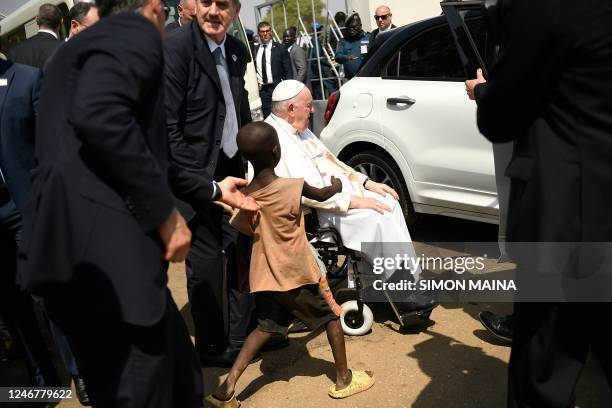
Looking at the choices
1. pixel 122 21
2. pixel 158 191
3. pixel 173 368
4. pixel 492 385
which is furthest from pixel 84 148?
pixel 492 385

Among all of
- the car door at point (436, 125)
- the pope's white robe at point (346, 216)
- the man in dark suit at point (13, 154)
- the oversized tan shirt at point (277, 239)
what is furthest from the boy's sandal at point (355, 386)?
the car door at point (436, 125)

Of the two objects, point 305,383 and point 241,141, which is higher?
point 241,141

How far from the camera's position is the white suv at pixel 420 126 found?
4840 mm

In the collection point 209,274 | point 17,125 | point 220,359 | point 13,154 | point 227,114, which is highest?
point 17,125

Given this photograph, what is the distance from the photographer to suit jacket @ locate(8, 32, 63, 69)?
516cm

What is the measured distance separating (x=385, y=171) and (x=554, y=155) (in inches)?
138

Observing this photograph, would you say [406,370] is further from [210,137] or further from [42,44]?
[42,44]

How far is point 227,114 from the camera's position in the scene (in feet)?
11.8

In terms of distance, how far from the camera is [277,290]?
10.1 feet

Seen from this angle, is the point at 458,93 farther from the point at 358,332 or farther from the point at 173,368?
the point at 173,368

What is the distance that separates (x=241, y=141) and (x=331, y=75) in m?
9.70

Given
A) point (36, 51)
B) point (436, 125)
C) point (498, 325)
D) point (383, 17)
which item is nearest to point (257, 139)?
point (498, 325)

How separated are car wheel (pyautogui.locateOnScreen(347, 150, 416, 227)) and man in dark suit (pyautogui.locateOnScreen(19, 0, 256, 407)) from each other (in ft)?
11.9

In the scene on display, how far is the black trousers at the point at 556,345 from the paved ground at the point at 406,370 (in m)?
0.97
